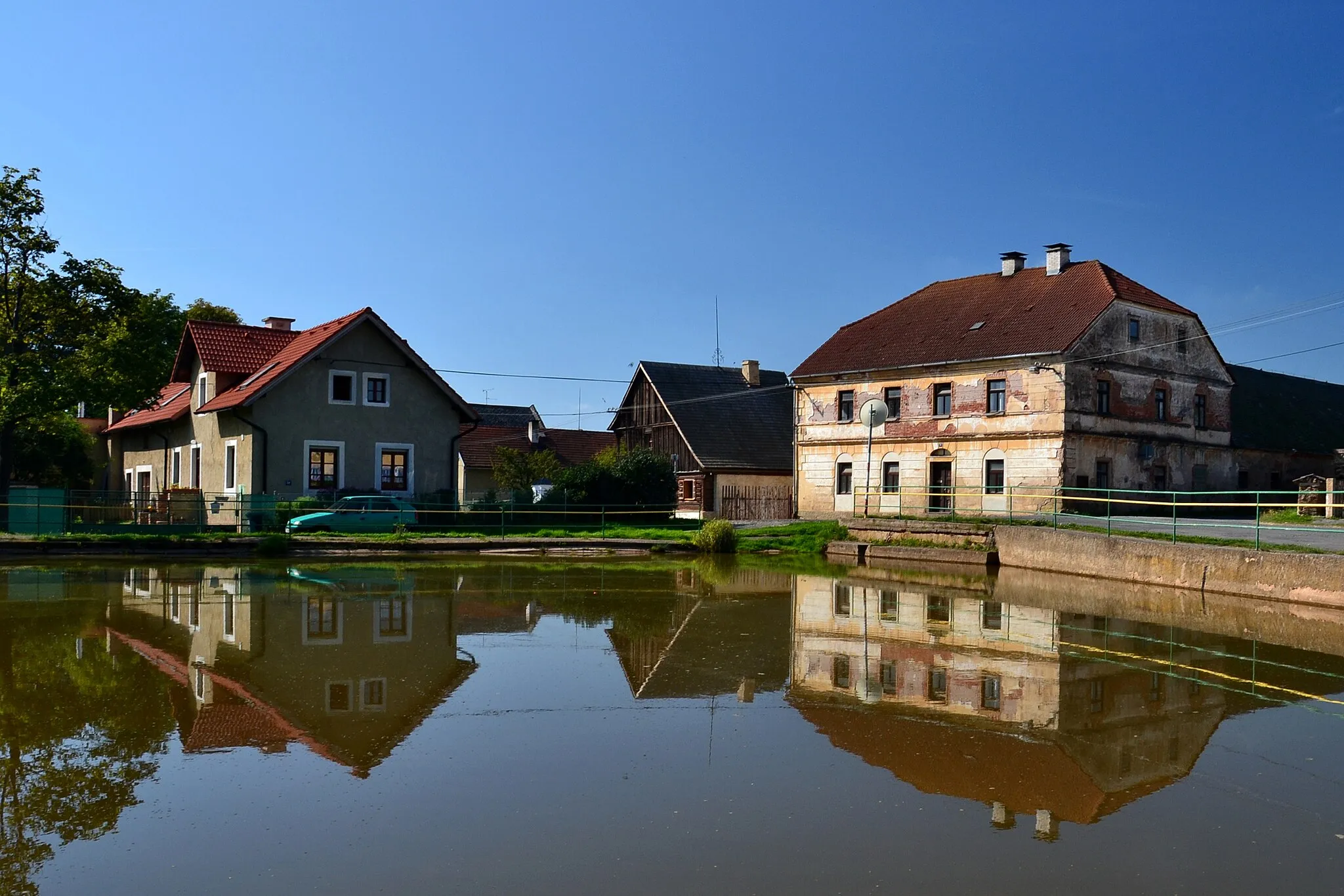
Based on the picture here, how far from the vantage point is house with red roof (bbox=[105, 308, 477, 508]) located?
33094mm

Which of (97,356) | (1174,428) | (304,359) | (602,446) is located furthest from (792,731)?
(602,446)

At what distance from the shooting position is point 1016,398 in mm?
36594

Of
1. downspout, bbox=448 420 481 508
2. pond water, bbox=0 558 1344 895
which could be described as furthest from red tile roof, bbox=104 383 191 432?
pond water, bbox=0 558 1344 895

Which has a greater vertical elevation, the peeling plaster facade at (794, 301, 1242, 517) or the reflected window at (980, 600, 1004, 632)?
the peeling plaster facade at (794, 301, 1242, 517)

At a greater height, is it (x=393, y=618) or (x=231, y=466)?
(x=231, y=466)

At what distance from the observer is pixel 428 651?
506 inches

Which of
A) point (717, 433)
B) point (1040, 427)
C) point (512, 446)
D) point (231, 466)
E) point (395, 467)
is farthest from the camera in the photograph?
point (512, 446)

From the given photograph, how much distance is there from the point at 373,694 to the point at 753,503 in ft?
116

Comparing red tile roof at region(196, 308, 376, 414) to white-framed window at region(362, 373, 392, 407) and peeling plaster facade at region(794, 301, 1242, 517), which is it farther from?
peeling plaster facade at region(794, 301, 1242, 517)

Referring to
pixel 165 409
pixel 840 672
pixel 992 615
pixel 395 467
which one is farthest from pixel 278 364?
pixel 840 672

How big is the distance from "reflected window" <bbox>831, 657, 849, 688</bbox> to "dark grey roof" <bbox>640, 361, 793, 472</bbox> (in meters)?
31.9

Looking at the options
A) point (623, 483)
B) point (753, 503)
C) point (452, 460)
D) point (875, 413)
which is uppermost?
point (875, 413)

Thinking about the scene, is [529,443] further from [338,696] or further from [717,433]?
[338,696]

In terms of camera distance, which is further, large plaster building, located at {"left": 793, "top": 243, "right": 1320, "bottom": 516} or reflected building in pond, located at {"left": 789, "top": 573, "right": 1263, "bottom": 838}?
large plaster building, located at {"left": 793, "top": 243, "right": 1320, "bottom": 516}
